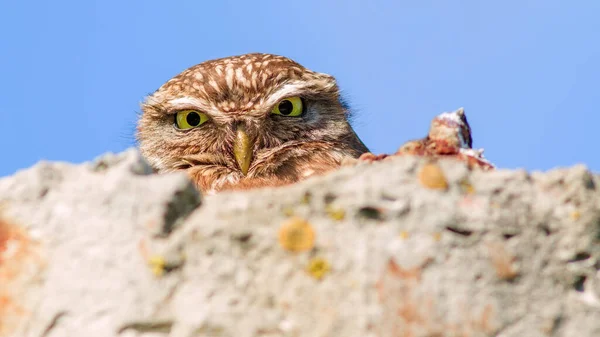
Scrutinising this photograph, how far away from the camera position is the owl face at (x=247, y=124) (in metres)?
5.84

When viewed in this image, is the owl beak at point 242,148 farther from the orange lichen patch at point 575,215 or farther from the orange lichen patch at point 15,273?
the orange lichen patch at point 575,215

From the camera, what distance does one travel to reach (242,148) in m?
5.86

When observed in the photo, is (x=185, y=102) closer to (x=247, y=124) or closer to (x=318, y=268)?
(x=247, y=124)

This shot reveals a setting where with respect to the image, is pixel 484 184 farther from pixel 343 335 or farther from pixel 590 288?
pixel 343 335

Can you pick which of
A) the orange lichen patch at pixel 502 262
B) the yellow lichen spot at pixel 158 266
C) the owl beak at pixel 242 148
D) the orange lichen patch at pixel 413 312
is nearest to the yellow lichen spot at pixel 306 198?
the orange lichen patch at pixel 413 312

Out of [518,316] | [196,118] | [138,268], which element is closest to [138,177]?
[138,268]

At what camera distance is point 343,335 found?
8.16 ft

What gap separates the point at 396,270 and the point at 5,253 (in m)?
1.19

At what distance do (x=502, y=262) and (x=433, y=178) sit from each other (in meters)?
0.32

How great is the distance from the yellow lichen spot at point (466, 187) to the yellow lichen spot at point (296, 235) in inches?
19.6

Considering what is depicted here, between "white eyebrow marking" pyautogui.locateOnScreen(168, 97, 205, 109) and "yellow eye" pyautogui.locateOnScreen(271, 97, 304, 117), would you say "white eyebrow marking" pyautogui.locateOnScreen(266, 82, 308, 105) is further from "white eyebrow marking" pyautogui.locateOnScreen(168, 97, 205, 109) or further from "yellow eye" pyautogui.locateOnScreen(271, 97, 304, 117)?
"white eyebrow marking" pyautogui.locateOnScreen(168, 97, 205, 109)

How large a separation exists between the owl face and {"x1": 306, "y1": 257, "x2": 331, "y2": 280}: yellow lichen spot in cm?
305

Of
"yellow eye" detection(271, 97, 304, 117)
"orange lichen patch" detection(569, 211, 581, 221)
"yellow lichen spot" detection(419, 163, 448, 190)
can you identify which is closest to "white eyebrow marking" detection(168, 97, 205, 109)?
"yellow eye" detection(271, 97, 304, 117)

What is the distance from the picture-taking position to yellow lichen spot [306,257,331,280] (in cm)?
255
